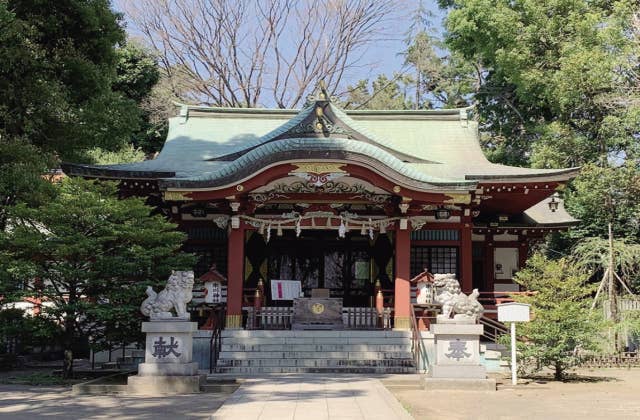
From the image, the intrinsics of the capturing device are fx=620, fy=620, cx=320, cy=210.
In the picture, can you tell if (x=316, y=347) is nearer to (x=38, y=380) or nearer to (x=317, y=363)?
(x=317, y=363)

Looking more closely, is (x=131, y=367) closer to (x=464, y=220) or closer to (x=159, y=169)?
(x=159, y=169)

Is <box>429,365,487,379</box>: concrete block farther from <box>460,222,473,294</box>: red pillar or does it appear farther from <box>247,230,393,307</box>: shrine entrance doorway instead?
<box>247,230,393,307</box>: shrine entrance doorway

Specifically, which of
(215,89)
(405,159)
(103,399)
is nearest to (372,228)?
(405,159)

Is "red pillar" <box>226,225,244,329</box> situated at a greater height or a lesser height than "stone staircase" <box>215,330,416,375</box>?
greater

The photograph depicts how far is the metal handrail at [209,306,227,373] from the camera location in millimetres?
12586

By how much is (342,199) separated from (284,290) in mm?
2920

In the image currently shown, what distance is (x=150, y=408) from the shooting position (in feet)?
28.1

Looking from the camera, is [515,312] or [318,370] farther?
[318,370]

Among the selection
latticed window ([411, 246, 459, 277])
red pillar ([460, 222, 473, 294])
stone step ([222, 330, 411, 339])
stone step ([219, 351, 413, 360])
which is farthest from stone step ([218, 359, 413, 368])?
latticed window ([411, 246, 459, 277])

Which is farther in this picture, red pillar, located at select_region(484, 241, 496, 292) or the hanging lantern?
red pillar, located at select_region(484, 241, 496, 292)

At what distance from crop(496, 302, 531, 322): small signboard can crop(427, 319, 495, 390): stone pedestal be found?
0.69 metres

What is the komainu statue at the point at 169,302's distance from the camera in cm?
1076

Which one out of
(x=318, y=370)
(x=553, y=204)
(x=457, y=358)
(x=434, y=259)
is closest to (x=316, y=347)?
(x=318, y=370)

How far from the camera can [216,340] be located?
1287cm
